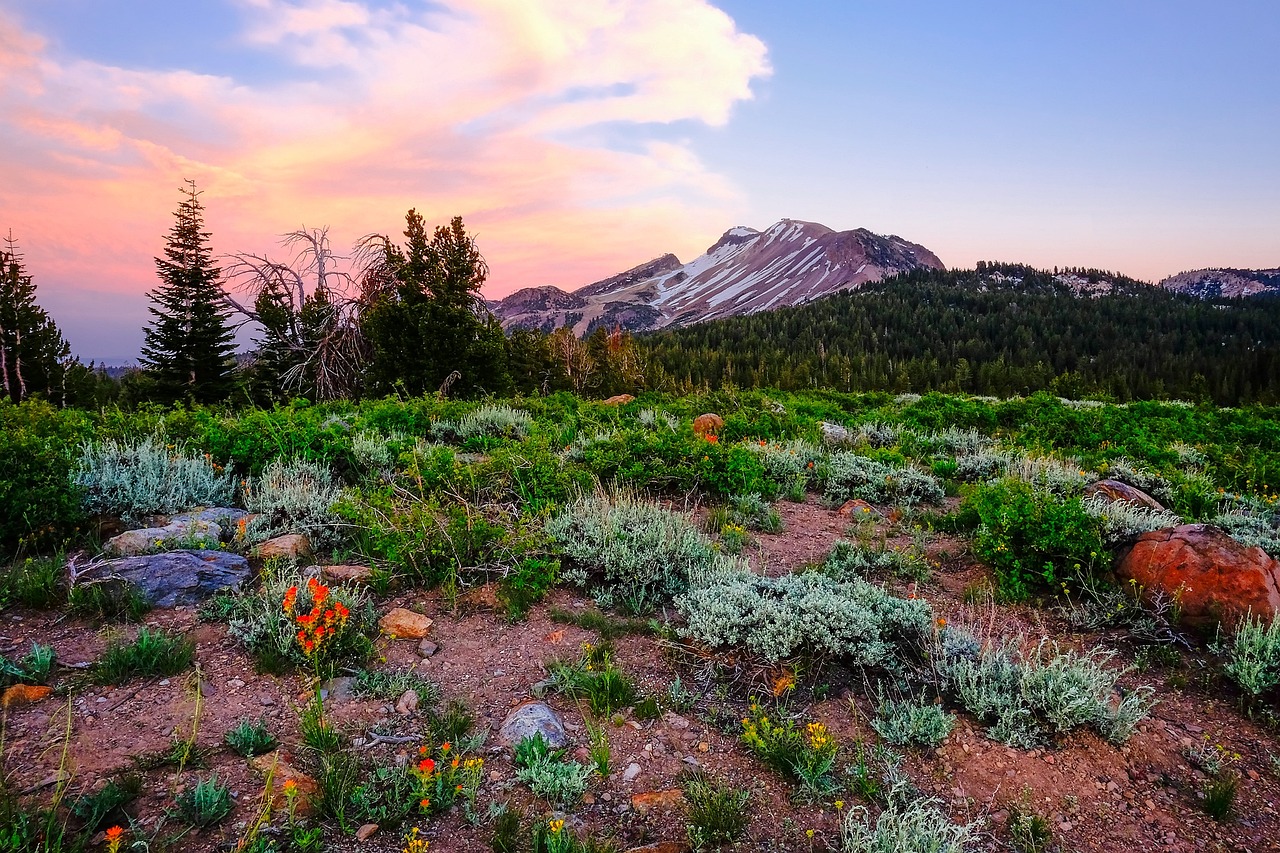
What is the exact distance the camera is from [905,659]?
13.3 ft

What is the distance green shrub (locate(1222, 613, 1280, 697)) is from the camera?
378 centimetres

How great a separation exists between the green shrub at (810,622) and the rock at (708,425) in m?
5.59

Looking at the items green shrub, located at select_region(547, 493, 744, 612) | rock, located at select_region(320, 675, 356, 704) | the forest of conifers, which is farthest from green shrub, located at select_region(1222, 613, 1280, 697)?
the forest of conifers

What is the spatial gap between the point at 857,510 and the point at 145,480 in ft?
24.5

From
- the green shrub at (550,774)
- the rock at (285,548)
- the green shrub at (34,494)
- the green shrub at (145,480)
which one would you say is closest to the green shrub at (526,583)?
the green shrub at (550,774)

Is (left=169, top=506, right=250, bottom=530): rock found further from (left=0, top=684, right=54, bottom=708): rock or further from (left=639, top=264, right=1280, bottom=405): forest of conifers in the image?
(left=639, top=264, right=1280, bottom=405): forest of conifers

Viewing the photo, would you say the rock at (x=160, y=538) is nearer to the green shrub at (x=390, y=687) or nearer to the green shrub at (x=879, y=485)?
the green shrub at (x=390, y=687)

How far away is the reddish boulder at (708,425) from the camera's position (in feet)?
33.5

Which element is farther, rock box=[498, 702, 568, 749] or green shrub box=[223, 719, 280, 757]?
rock box=[498, 702, 568, 749]

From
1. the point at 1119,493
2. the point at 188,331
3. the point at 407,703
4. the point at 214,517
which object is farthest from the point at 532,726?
the point at 188,331

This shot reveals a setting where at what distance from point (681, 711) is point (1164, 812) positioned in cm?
251

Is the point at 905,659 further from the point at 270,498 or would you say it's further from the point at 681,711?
the point at 270,498

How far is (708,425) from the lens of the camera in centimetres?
1059

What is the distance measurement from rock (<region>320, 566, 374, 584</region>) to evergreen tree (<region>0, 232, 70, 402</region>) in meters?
44.6
